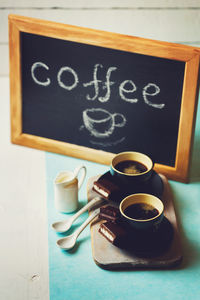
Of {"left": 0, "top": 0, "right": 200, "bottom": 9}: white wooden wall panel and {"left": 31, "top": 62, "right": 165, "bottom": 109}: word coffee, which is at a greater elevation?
{"left": 0, "top": 0, "right": 200, "bottom": 9}: white wooden wall panel

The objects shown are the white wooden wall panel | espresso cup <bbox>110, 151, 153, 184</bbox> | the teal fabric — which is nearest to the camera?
the teal fabric

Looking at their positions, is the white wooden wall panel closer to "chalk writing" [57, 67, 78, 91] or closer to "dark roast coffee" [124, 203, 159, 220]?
"chalk writing" [57, 67, 78, 91]

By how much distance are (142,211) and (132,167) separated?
178mm

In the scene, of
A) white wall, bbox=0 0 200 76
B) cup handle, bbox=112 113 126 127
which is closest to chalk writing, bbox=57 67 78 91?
cup handle, bbox=112 113 126 127

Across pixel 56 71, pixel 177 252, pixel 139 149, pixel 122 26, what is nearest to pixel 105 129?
pixel 139 149

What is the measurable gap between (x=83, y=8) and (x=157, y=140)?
739mm

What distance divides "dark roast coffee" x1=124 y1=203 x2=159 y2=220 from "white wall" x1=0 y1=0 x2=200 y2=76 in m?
0.94

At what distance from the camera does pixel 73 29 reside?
48.3 inches

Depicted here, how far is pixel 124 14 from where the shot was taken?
1.73 m

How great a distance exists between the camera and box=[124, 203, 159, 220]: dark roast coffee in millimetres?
1014

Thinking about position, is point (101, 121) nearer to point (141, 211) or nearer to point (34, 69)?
point (34, 69)

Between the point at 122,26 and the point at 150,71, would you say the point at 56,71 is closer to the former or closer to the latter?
the point at 150,71

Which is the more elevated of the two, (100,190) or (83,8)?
(83,8)

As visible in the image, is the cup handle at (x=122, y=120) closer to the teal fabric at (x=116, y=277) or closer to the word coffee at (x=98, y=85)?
the word coffee at (x=98, y=85)
